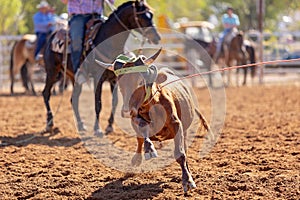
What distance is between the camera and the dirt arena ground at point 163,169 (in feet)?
15.1

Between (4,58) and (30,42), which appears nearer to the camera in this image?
(30,42)

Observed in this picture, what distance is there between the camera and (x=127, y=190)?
479cm

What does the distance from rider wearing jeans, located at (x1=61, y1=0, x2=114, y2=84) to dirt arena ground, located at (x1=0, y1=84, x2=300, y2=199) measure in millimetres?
946

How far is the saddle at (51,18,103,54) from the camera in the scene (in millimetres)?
8117

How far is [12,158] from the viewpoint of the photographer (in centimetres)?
620

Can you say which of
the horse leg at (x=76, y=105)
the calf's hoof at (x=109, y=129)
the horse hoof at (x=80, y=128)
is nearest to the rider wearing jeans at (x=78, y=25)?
the horse leg at (x=76, y=105)

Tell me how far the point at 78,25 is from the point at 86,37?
8.2 inches

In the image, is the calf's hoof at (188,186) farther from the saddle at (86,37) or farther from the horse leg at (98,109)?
the saddle at (86,37)

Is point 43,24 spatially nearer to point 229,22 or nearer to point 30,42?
point 30,42

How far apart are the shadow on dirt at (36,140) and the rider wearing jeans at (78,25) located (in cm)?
97

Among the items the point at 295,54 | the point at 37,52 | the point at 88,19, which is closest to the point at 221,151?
the point at 88,19

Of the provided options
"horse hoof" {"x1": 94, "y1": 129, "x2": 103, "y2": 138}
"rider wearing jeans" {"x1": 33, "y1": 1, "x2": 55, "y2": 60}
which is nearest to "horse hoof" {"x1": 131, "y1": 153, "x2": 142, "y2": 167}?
"horse hoof" {"x1": 94, "y1": 129, "x2": 103, "y2": 138}

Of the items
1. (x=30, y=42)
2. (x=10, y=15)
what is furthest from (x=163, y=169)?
(x=10, y=15)

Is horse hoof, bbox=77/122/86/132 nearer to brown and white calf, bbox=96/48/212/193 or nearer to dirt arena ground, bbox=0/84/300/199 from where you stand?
dirt arena ground, bbox=0/84/300/199
